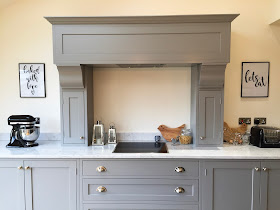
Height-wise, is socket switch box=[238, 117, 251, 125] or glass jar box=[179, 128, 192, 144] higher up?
socket switch box=[238, 117, 251, 125]

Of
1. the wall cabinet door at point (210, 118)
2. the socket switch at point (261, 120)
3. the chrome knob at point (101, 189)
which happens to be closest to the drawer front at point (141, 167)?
the chrome knob at point (101, 189)

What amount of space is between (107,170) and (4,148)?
3.64ft

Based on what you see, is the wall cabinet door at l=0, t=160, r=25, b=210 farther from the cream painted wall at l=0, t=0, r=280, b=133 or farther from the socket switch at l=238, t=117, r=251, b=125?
the socket switch at l=238, t=117, r=251, b=125

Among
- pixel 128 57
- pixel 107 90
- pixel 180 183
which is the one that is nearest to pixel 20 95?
pixel 107 90

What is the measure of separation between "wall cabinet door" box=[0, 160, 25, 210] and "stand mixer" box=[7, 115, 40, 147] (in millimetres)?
281

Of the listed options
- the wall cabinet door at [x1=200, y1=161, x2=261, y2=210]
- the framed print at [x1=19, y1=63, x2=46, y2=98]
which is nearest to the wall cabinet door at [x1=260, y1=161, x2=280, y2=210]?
the wall cabinet door at [x1=200, y1=161, x2=261, y2=210]

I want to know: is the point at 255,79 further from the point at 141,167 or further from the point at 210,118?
the point at 141,167

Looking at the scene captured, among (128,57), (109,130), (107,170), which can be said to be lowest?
(107,170)

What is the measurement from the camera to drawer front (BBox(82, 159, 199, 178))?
1967 millimetres

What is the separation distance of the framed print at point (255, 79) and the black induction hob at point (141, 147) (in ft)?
3.60

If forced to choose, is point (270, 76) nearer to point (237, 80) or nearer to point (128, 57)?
point (237, 80)

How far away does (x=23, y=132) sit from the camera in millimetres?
2230

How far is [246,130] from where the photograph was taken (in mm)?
2484

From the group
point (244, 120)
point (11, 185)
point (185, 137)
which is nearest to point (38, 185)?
point (11, 185)
